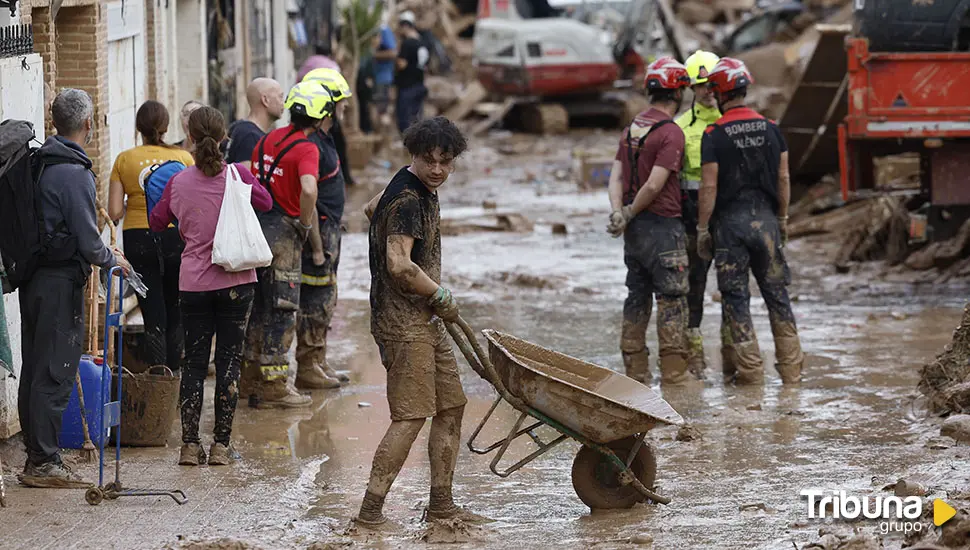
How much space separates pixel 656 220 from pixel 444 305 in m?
3.48

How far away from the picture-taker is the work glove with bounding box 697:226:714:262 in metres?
9.51

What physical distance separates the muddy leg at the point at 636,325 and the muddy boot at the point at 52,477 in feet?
13.2

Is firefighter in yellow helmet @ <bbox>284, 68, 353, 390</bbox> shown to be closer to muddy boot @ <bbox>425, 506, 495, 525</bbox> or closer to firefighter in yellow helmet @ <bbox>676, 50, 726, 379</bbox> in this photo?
firefighter in yellow helmet @ <bbox>676, 50, 726, 379</bbox>

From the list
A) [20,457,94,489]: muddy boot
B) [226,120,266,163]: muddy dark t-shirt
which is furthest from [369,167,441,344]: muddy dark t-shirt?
[226,120,266,163]: muddy dark t-shirt

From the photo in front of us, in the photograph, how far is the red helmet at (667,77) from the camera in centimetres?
915

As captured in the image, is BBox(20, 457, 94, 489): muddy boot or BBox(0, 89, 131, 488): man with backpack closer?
BBox(0, 89, 131, 488): man with backpack

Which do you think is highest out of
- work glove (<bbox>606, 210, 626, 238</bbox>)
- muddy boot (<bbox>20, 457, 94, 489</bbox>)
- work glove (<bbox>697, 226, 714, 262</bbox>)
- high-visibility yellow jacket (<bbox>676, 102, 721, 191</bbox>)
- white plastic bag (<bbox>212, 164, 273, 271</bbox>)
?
high-visibility yellow jacket (<bbox>676, 102, 721, 191</bbox>)

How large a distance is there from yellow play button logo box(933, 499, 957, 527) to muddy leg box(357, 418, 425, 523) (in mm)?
2189

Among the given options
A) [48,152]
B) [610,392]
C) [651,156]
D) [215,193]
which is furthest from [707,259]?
[48,152]

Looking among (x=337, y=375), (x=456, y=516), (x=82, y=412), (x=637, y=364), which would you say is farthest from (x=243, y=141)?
(x=456, y=516)

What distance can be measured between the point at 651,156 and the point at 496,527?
363 cm

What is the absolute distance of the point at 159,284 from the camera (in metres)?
8.62

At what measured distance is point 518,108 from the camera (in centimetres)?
2883

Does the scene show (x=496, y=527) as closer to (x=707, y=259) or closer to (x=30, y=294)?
(x=30, y=294)
